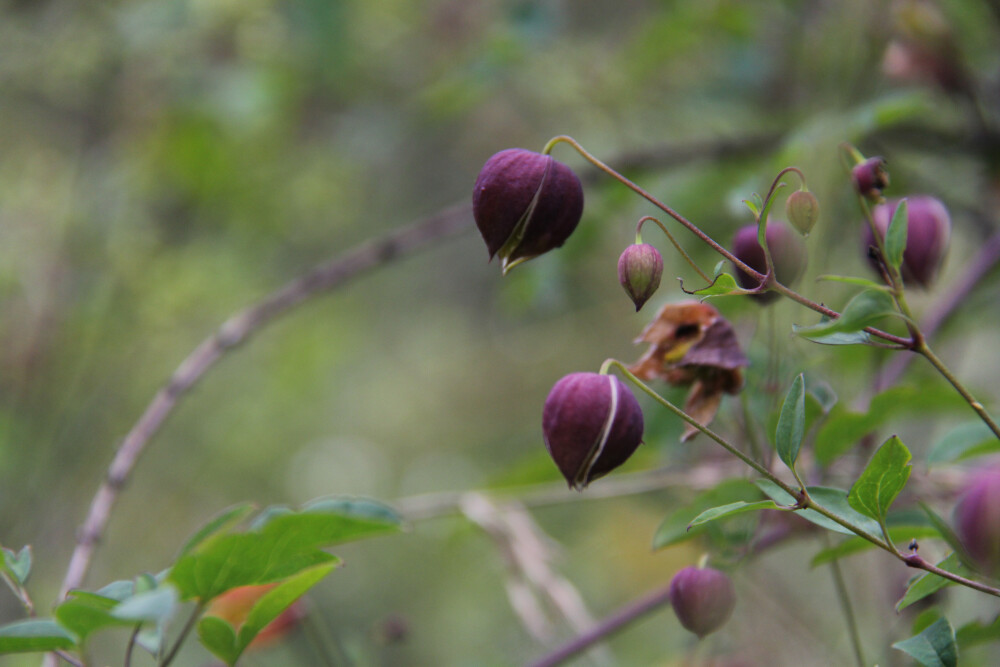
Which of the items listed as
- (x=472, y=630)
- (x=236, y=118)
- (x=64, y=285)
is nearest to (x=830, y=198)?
(x=236, y=118)

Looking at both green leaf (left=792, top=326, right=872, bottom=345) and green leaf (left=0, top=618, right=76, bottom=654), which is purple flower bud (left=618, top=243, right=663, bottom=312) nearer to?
green leaf (left=792, top=326, right=872, bottom=345)

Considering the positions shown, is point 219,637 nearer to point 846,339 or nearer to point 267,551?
point 267,551

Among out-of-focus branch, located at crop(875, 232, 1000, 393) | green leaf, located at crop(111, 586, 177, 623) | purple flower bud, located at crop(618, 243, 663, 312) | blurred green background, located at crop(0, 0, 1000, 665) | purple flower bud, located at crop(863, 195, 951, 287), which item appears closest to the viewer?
green leaf, located at crop(111, 586, 177, 623)

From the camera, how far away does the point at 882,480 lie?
31cm

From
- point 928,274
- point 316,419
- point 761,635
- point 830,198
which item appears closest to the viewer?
point 928,274

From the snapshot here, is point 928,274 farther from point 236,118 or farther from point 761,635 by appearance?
point 236,118

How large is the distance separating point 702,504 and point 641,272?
152 mm

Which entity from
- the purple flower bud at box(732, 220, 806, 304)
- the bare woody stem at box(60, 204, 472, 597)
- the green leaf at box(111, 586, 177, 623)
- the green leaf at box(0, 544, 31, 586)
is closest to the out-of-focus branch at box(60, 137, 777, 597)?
the bare woody stem at box(60, 204, 472, 597)

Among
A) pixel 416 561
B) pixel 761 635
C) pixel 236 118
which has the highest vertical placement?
pixel 236 118

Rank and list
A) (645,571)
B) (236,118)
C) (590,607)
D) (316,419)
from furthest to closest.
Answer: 1. (316,419)
2. (645,571)
3. (590,607)
4. (236,118)

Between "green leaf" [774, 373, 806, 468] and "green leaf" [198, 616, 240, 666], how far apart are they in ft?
0.74

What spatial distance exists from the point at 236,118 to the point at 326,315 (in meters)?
0.84

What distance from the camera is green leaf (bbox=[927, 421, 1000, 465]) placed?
1.35ft

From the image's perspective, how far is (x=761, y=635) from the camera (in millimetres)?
896
